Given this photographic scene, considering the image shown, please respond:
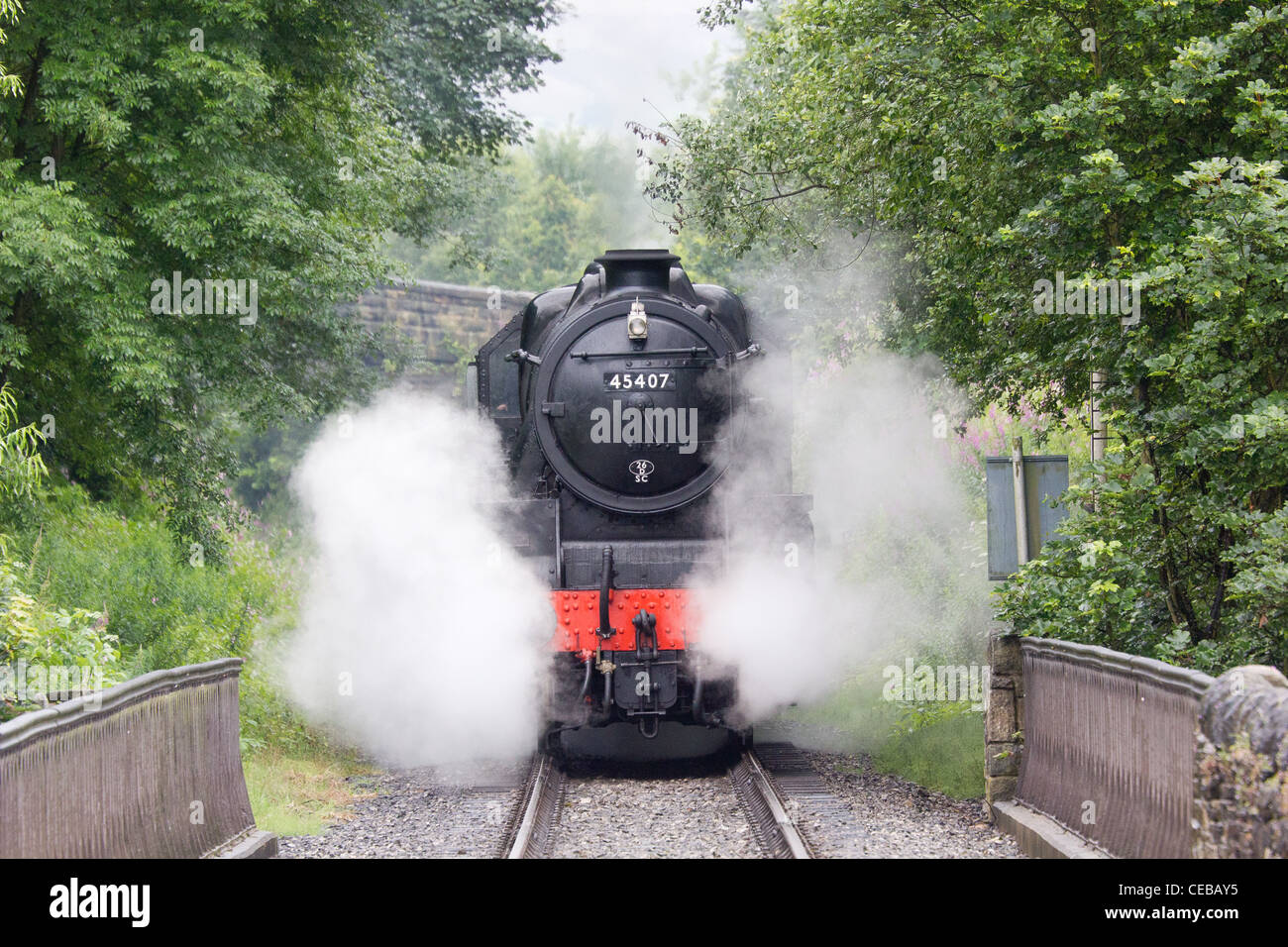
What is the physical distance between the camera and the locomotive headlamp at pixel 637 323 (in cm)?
908

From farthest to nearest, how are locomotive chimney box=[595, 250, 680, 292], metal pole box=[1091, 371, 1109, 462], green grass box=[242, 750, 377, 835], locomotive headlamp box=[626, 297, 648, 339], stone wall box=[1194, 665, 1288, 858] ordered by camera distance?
locomotive chimney box=[595, 250, 680, 292] → locomotive headlamp box=[626, 297, 648, 339] → green grass box=[242, 750, 377, 835] → metal pole box=[1091, 371, 1109, 462] → stone wall box=[1194, 665, 1288, 858]

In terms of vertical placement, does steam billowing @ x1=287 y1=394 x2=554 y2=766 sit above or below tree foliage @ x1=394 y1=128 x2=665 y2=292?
below

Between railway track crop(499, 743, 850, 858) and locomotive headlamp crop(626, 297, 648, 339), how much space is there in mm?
3151

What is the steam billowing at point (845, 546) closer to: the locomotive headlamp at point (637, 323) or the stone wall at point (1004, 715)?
the locomotive headlamp at point (637, 323)

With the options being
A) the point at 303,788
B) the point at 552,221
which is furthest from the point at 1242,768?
the point at 552,221

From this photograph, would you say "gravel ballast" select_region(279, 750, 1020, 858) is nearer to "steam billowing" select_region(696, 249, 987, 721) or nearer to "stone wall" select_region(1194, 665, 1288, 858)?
"steam billowing" select_region(696, 249, 987, 721)

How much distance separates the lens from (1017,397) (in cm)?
962

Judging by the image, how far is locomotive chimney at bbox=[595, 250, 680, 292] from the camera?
961cm

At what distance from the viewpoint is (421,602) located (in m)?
10.2

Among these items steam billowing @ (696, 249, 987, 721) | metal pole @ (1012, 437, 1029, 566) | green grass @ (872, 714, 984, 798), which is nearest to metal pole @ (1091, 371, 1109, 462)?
metal pole @ (1012, 437, 1029, 566)

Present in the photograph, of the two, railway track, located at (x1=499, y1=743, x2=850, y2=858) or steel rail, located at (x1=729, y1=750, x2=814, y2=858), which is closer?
steel rail, located at (x1=729, y1=750, x2=814, y2=858)

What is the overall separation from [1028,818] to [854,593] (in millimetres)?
9442
